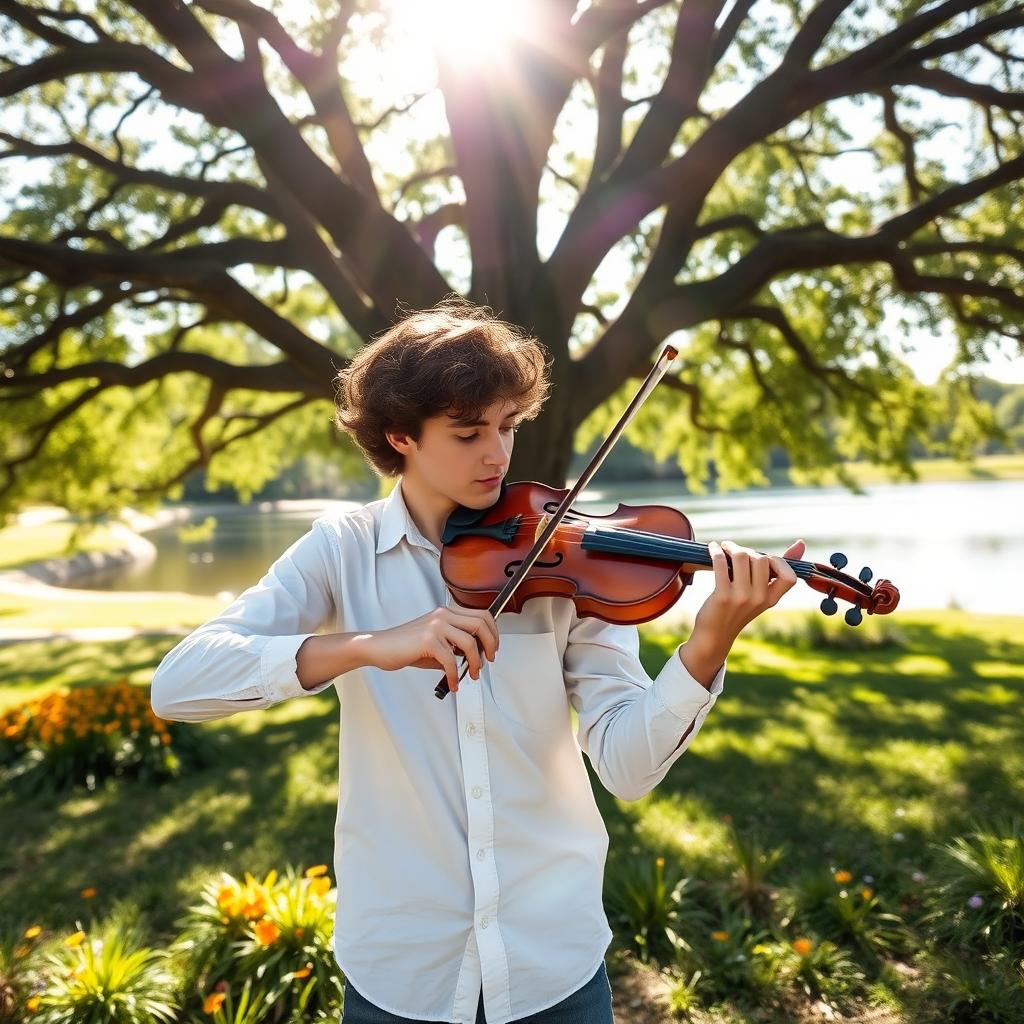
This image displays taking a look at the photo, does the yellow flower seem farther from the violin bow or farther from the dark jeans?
the violin bow

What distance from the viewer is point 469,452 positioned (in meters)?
1.64

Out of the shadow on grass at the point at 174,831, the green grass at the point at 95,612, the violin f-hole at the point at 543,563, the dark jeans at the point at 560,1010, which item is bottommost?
the green grass at the point at 95,612

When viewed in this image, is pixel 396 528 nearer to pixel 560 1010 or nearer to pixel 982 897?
pixel 560 1010

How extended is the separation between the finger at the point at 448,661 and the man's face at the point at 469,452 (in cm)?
39

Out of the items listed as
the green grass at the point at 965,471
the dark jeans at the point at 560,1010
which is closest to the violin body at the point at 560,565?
the dark jeans at the point at 560,1010

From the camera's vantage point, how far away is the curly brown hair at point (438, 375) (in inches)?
62.7

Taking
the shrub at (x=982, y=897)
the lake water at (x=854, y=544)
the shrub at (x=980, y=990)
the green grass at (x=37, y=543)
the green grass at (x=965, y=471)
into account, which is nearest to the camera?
the shrub at (x=980, y=990)

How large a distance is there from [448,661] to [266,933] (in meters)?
1.99

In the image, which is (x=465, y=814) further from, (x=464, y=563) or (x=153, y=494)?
(x=153, y=494)

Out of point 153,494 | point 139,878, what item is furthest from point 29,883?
point 153,494

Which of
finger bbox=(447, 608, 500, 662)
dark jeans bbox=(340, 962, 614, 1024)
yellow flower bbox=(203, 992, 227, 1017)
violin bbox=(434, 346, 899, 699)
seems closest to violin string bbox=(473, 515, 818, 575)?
violin bbox=(434, 346, 899, 699)

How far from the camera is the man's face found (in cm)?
162

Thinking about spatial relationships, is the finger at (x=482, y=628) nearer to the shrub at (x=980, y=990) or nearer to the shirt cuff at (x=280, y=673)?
the shirt cuff at (x=280, y=673)

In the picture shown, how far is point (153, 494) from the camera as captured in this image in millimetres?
10164
